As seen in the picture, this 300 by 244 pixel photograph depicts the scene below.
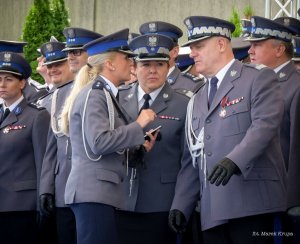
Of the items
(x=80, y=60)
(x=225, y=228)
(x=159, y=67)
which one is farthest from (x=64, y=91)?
(x=225, y=228)

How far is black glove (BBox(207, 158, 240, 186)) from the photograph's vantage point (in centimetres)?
428

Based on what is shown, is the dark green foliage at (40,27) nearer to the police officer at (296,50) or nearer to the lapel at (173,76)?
the lapel at (173,76)

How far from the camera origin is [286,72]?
17.5ft

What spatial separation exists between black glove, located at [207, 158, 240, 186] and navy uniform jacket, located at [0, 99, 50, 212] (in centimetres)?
211

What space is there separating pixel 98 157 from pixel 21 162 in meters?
1.39

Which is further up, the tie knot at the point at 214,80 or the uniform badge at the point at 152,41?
the uniform badge at the point at 152,41

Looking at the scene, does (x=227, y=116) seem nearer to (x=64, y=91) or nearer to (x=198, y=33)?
(x=198, y=33)

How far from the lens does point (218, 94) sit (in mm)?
4801

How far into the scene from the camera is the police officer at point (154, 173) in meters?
5.50

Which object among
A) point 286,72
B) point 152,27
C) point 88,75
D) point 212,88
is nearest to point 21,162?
point 88,75

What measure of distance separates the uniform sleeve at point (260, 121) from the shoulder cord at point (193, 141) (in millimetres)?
424

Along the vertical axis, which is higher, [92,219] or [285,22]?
[285,22]

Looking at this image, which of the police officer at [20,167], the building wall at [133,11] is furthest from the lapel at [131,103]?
the building wall at [133,11]

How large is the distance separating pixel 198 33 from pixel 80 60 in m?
1.84
